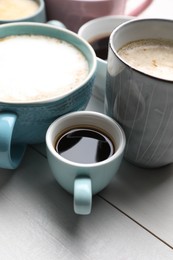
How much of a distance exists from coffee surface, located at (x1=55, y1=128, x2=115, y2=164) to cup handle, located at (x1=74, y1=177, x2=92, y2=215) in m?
0.05

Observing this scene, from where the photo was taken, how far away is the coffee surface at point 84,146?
1.29ft

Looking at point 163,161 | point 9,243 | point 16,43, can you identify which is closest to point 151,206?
point 163,161

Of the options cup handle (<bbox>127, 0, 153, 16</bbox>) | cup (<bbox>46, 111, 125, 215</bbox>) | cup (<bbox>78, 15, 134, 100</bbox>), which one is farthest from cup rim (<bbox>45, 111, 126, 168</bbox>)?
cup handle (<bbox>127, 0, 153, 16</bbox>)

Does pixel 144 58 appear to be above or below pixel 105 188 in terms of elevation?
above

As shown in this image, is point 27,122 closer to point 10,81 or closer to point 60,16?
point 10,81

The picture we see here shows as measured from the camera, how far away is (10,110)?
1.20 feet

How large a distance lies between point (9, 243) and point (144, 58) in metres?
0.25

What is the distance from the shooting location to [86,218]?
0.39 metres

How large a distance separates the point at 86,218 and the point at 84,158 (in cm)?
6

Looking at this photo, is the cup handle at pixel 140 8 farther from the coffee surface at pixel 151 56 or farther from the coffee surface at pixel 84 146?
the coffee surface at pixel 84 146

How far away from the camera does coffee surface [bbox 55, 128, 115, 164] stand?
1.29 ft

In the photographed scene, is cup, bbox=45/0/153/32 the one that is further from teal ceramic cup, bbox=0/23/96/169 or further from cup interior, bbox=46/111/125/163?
cup interior, bbox=46/111/125/163

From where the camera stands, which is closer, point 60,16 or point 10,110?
point 10,110

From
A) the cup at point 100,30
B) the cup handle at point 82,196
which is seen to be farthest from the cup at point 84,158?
the cup at point 100,30
